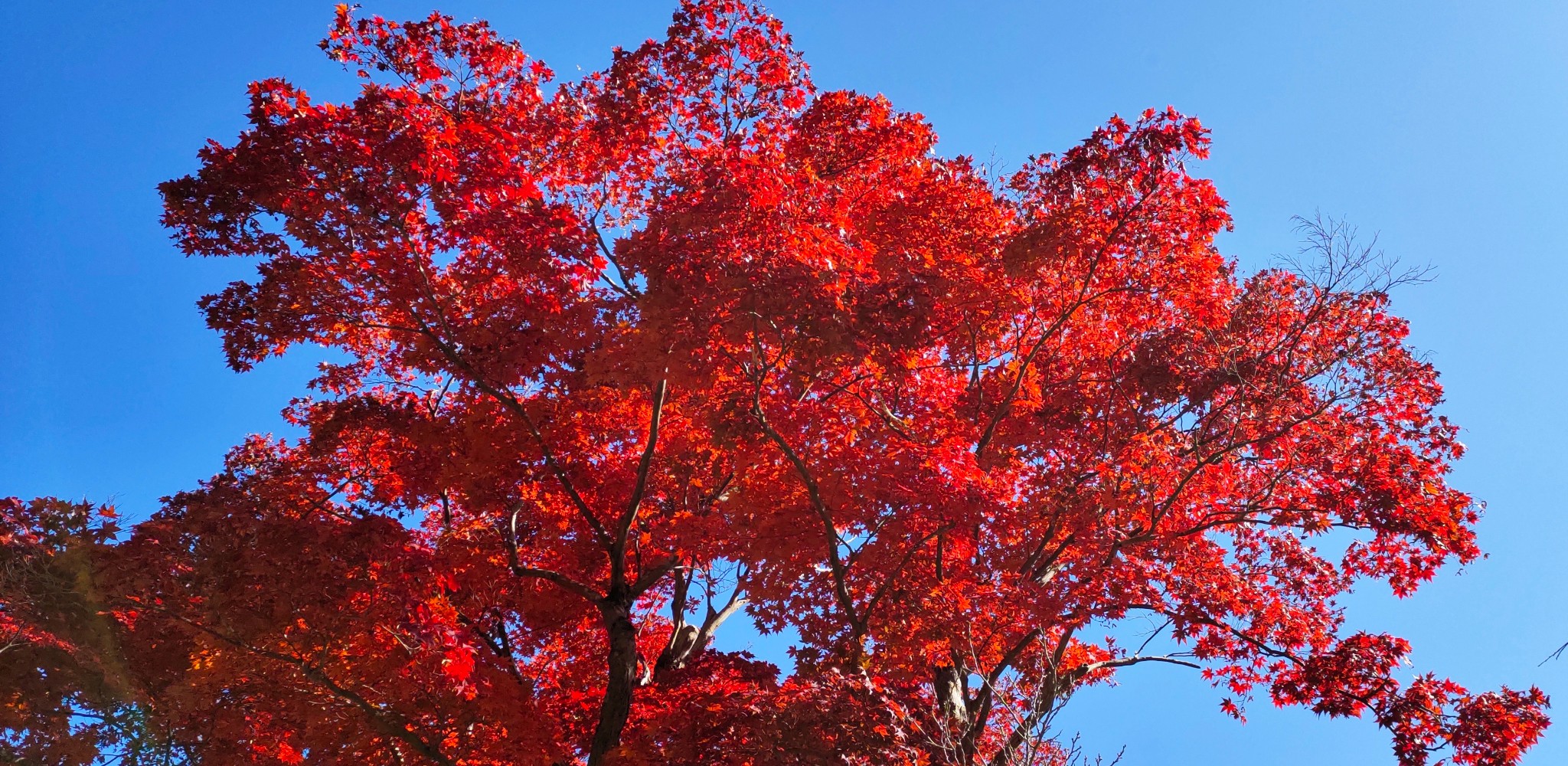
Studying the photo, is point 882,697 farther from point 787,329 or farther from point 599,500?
point 599,500

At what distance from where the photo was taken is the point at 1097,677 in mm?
12734

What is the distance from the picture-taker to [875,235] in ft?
38.6

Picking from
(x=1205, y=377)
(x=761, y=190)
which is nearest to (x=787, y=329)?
(x=761, y=190)

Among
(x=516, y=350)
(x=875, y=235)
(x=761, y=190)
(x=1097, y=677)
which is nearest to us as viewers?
(x=761, y=190)

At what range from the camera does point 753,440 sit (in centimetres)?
1073

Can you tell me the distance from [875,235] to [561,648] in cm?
793

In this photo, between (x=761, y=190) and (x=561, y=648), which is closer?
(x=761, y=190)

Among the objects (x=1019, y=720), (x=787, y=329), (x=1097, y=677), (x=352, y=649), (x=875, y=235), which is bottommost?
(x=1019, y=720)

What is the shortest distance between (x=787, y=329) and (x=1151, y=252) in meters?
4.88

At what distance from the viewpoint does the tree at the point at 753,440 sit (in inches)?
376

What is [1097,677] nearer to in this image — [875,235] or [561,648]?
[875,235]

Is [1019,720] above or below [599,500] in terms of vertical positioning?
below

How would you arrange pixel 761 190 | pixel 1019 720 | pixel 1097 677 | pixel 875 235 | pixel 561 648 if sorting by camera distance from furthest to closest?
pixel 561 648, pixel 1097 677, pixel 875 235, pixel 761 190, pixel 1019 720

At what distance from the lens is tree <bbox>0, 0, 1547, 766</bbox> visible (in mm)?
9555
